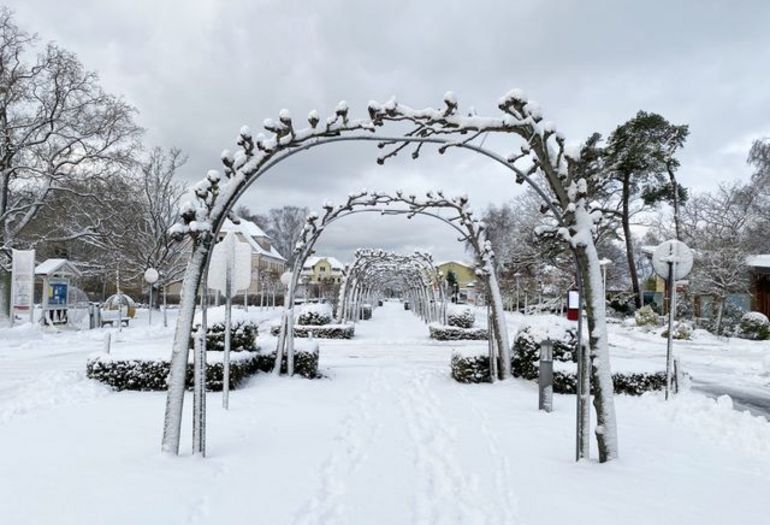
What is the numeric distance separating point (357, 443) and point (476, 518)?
211 centimetres

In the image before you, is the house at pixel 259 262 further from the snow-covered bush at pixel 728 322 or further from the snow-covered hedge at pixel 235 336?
the snow-covered hedge at pixel 235 336

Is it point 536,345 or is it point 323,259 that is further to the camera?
point 323,259

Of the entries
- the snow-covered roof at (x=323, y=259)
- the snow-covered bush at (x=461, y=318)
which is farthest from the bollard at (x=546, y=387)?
the snow-covered roof at (x=323, y=259)

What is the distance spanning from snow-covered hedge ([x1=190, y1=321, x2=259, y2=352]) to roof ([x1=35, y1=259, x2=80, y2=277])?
1728 centimetres

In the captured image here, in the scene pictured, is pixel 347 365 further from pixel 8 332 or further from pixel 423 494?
pixel 8 332

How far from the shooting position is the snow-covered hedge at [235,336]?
9.03m

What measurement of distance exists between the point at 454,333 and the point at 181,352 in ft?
53.7

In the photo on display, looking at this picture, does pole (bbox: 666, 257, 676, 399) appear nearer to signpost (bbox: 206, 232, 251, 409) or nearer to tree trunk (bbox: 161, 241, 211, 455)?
signpost (bbox: 206, 232, 251, 409)

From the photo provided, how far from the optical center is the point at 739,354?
56.9ft

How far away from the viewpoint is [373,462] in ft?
16.1

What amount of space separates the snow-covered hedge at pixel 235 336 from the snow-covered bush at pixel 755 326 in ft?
69.2

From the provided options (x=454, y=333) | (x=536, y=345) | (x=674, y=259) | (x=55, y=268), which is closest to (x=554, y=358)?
(x=536, y=345)

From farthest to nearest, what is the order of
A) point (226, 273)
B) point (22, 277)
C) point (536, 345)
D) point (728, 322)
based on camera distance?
point (728, 322)
point (22, 277)
point (536, 345)
point (226, 273)

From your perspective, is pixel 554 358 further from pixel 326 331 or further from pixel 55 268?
pixel 55 268
